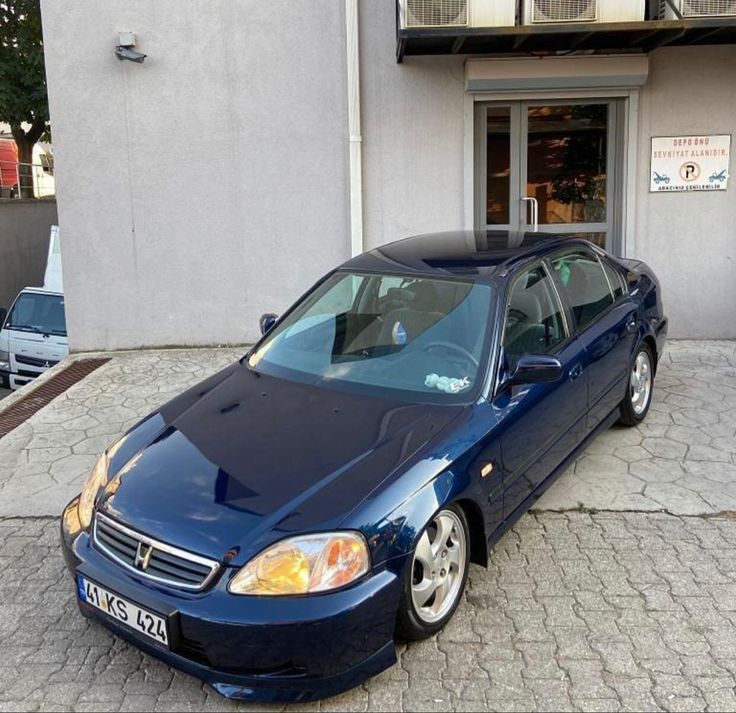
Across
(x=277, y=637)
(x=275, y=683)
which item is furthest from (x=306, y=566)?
(x=275, y=683)

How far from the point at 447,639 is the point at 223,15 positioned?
6.38 meters

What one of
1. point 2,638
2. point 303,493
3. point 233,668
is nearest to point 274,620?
point 233,668

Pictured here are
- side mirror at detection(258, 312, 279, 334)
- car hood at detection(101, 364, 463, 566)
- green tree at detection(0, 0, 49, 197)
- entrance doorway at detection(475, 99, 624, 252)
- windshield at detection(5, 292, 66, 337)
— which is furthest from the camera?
green tree at detection(0, 0, 49, 197)

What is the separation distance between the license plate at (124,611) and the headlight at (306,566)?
308 mm

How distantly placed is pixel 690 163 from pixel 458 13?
2.79 metres

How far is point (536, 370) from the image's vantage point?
3.49 meters

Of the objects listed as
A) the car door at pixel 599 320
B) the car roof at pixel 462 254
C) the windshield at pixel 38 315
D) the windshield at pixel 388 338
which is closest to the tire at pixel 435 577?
the windshield at pixel 388 338

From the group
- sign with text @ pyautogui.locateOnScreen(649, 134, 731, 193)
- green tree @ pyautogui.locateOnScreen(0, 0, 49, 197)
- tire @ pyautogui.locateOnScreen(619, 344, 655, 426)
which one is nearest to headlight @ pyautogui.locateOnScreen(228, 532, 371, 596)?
tire @ pyautogui.locateOnScreen(619, 344, 655, 426)

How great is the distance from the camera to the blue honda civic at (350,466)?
2600 mm

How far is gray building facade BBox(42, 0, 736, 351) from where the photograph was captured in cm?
729

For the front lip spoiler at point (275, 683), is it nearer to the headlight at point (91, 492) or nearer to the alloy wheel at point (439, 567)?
the alloy wheel at point (439, 567)

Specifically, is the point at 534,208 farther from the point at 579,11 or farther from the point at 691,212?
the point at 579,11

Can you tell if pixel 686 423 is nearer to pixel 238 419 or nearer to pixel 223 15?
Answer: pixel 238 419

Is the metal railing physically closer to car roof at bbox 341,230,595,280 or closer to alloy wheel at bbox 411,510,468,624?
car roof at bbox 341,230,595,280
